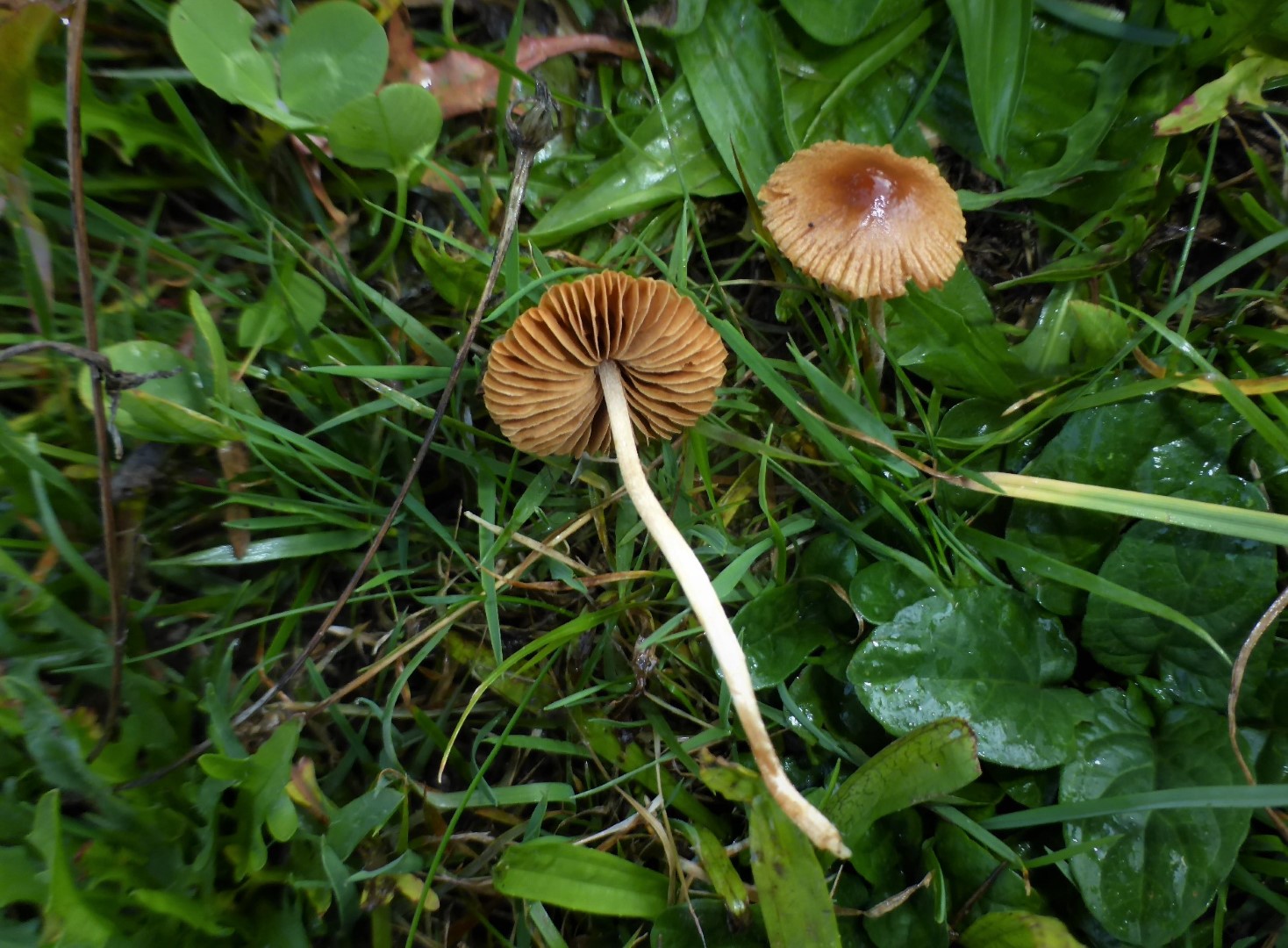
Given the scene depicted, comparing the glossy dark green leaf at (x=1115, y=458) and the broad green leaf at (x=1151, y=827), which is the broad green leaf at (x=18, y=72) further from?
the broad green leaf at (x=1151, y=827)

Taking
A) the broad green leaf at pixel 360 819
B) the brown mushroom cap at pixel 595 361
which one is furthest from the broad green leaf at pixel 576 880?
the brown mushroom cap at pixel 595 361

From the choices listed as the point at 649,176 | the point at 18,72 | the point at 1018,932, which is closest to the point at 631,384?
the point at 649,176

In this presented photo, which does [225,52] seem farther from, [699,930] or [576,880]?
[699,930]

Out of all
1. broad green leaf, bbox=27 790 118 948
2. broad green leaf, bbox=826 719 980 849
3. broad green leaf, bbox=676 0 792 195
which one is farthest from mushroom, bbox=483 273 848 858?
broad green leaf, bbox=27 790 118 948

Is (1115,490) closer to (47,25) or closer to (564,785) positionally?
(564,785)

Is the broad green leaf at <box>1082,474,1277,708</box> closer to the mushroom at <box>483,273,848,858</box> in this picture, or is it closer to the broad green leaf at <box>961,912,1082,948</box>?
the broad green leaf at <box>961,912,1082,948</box>

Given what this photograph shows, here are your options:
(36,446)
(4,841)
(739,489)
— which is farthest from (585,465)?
(4,841)
